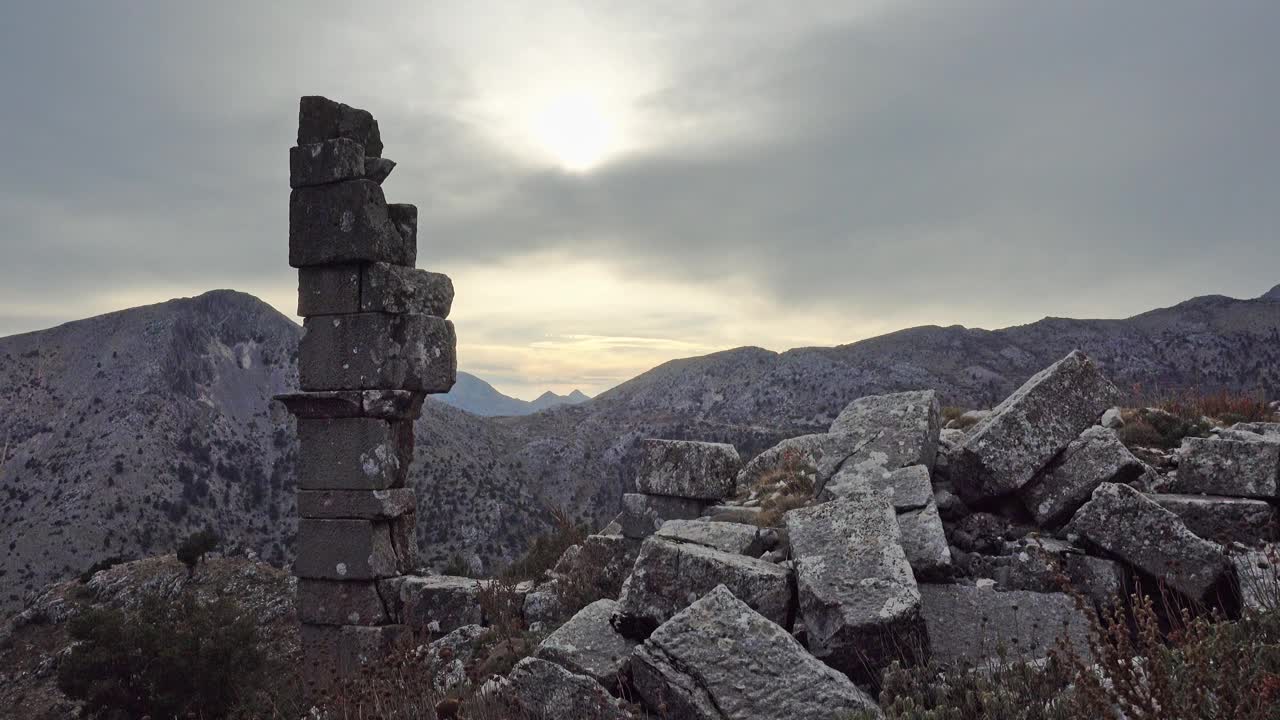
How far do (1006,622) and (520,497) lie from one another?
49.1 metres

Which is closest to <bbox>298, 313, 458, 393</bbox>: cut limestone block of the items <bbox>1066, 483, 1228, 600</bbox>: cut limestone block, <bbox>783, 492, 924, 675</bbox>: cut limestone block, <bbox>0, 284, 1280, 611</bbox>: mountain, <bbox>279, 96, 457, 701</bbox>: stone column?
<bbox>279, 96, 457, 701</bbox>: stone column

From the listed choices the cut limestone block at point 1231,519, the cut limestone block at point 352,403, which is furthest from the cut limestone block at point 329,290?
the cut limestone block at point 1231,519

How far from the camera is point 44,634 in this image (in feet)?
56.6

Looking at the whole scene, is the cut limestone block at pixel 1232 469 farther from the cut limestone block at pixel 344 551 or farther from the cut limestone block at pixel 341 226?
the cut limestone block at pixel 341 226

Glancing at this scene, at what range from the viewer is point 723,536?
6.91 m

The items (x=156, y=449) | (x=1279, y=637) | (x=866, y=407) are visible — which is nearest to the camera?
(x=1279, y=637)

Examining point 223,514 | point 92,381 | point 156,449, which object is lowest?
point 223,514

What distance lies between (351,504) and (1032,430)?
718cm

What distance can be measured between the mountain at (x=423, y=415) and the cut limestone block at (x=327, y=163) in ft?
97.0

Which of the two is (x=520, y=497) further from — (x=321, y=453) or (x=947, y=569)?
(x=947, y=569)

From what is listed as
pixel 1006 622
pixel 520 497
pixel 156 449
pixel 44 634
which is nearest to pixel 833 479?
pixel 1006 622

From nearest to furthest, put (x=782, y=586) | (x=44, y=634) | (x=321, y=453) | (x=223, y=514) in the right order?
(x=782, y=586) < (x=321, y=453) < (x=44, y=634) < (x=223, y=514)

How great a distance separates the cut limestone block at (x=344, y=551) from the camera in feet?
30.0

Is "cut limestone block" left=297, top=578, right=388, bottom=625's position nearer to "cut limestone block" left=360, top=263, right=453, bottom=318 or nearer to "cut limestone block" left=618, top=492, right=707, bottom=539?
"cut limestone block" left=618, top=492, right=707, bottom=539
